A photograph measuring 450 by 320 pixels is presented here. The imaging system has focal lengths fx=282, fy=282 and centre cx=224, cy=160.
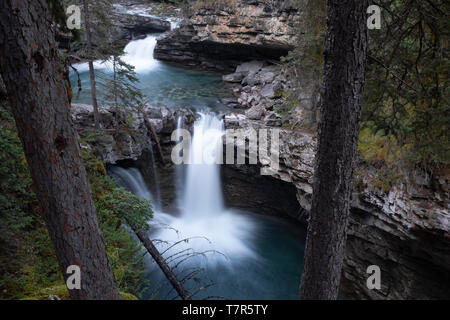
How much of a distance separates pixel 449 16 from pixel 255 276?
8404 mm

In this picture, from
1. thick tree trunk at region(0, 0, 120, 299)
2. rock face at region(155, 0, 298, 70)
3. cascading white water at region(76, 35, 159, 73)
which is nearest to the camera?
thick tree trunk at region(0, 0, 120, 299)

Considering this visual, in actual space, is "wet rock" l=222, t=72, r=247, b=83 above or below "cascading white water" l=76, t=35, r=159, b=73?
below

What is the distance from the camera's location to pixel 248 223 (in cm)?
1213

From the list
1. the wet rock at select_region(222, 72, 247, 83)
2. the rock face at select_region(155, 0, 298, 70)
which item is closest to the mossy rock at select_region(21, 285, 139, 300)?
the rock face at select_region(155, 0, 298, 70)

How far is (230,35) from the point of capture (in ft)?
59.7

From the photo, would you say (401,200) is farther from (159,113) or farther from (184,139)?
(159,113)

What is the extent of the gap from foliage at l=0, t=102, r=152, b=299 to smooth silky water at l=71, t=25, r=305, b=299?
84.4 inches

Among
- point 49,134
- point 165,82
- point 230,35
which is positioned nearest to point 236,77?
point 230,35

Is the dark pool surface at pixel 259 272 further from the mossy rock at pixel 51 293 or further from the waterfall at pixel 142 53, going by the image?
the waterfall at pixel 142 53

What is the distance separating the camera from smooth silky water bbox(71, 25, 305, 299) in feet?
29.2

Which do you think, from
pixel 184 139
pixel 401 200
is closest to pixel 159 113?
pixel 184 139

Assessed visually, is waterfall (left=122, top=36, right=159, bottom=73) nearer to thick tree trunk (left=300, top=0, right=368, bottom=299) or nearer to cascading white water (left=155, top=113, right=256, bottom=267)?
cascading white water (left=155, top=113, right=256, bottom=267)

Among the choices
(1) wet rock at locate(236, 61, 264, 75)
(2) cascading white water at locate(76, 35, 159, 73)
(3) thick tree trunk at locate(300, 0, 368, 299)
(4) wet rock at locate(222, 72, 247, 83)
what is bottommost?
(3) thick tree trunk at locate(300, 0, 368, 299)

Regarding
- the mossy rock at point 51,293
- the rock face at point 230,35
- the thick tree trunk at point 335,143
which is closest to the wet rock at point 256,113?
the rock face at point 230,35
